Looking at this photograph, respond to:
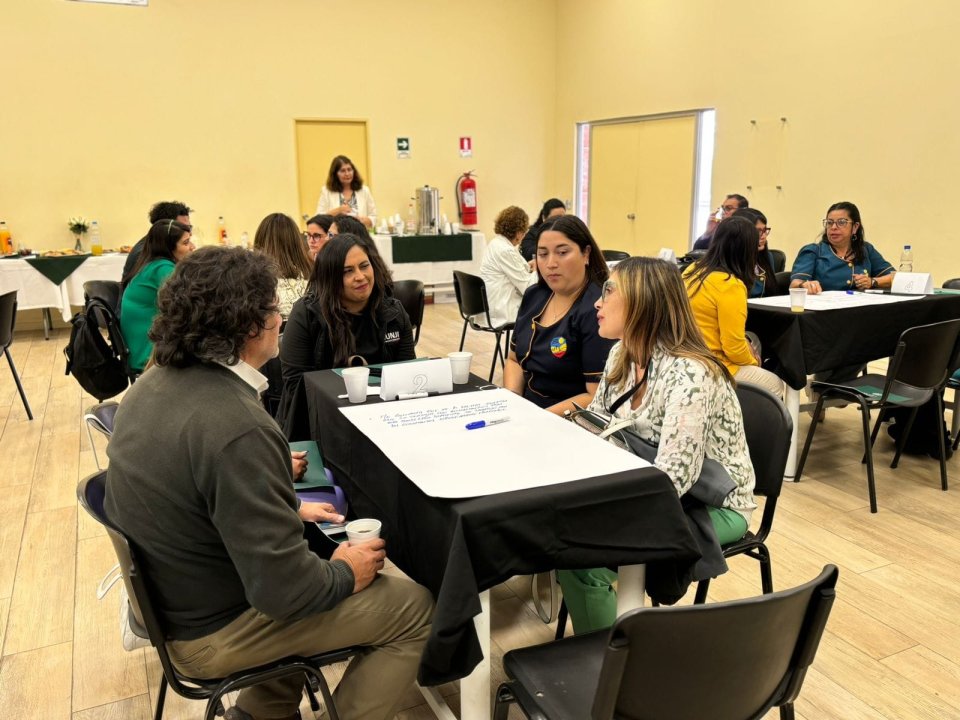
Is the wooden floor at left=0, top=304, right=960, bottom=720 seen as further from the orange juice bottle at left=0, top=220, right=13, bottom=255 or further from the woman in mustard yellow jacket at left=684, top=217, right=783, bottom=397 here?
the orange juice bottle at left=0, top=220, right=13, bottom=255

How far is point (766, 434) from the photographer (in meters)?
2.02

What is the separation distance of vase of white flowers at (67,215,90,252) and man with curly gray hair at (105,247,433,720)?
6.66 meters

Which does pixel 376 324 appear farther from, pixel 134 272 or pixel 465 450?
pixel 134 272

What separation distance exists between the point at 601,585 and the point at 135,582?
109cm

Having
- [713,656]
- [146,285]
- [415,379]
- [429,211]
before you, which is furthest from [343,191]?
[713,656]

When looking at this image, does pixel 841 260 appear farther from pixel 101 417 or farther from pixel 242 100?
pixel 242 100

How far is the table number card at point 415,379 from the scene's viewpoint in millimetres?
2111

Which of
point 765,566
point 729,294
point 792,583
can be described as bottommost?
point 792,583

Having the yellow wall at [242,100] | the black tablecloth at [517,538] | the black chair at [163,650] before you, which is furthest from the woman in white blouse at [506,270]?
the yellow wall at [242,100]

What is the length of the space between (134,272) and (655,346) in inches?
105

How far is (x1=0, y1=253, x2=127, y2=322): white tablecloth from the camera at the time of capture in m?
6.44

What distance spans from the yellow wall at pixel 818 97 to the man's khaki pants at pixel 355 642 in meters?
5.28

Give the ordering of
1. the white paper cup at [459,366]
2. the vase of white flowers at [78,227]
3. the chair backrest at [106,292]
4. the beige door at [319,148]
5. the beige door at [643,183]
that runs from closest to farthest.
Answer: the white paper cup at [459,366], the chair backrest at [106,292], the vase of white flowers at [78,227], the beige door at [643,183], the beige door at [319,148]

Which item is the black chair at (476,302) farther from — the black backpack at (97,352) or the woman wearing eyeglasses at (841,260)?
the black backpack at (97,352)
